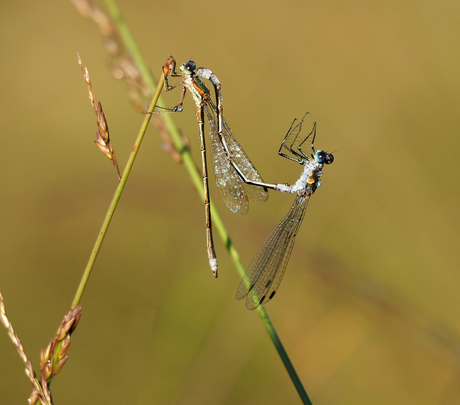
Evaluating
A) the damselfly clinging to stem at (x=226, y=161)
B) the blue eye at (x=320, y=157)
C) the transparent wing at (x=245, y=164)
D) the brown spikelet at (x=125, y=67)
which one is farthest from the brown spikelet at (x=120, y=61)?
the blue eye at (x=320, y=157)

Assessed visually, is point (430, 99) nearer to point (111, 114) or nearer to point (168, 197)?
point (168, 197)

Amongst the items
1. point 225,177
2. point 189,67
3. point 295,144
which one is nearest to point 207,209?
point 225,177

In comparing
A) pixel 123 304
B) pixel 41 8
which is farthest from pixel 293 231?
pixel 41 8

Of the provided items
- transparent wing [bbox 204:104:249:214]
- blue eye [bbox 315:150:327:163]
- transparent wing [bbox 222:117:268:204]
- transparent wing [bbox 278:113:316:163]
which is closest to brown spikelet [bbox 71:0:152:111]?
transparent wing [bbox 204:104:249:214]

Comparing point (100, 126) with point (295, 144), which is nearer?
point (100, 126)

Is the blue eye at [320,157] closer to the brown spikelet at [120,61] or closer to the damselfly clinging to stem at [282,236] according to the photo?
the damselfly clinging to stem at [282,236]

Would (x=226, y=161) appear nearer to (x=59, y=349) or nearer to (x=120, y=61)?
(x=120, y=61)
